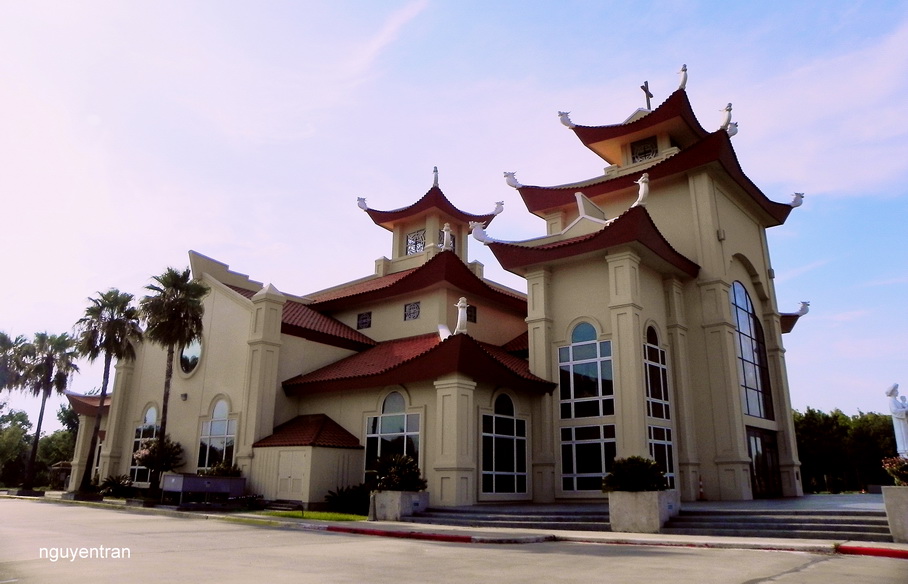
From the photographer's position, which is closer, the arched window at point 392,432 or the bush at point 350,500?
the bush at point 350,500

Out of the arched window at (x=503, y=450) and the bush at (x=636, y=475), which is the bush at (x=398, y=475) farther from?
the bush at (x=636, y=475)

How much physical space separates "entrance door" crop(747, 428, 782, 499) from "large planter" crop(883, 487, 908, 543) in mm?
10801

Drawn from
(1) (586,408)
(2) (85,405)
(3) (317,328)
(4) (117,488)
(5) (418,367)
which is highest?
(3) (317,328)

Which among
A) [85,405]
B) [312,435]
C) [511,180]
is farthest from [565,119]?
[85,405]

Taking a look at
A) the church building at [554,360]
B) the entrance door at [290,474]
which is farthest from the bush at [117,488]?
the entrance door at [290,474]

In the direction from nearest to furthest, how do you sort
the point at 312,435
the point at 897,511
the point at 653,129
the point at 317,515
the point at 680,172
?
the point at 897,511, the point at 317,515, the point at 312,435, the point at 680,172, the point at 653,129

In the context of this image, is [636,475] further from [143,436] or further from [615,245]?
[143,436]

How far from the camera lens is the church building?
21.5 meters

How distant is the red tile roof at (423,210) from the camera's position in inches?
1414

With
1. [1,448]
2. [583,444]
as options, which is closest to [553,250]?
[583,444]

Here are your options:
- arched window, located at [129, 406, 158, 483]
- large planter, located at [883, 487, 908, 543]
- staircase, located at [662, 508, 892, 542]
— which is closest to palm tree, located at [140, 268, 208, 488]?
arched window, located at [129, 406, 158, 483]

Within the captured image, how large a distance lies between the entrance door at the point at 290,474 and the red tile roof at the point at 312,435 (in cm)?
42

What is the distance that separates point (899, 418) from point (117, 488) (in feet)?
99.6

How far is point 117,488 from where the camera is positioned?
97.8 ft
